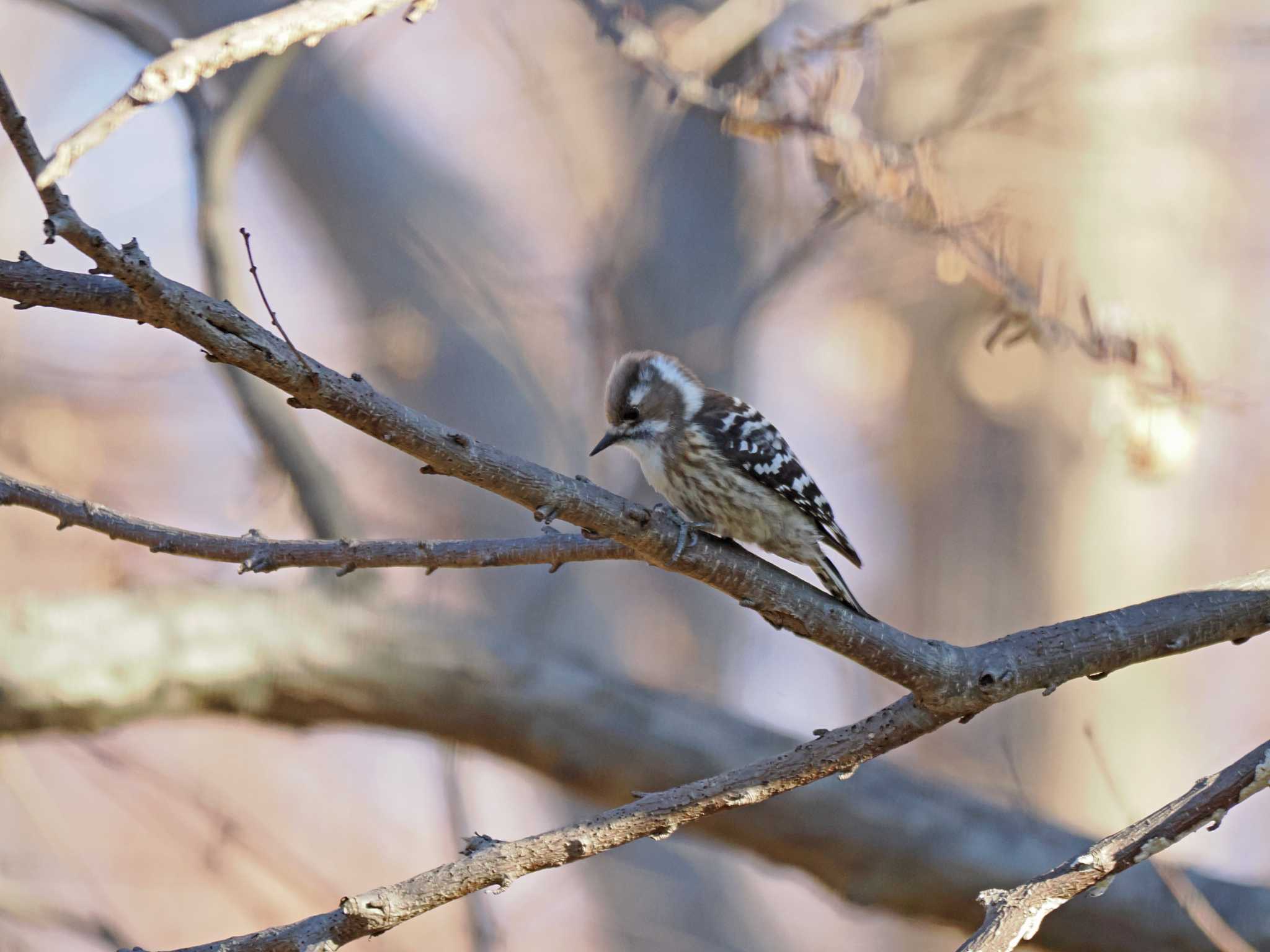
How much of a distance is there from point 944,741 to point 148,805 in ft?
12.3

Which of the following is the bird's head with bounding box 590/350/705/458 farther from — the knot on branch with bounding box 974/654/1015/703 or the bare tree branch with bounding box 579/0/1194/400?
the knot on branch with bounding box 974/654/1015/703

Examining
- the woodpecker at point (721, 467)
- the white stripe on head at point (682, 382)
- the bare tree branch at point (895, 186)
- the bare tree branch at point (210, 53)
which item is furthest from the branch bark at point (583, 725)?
the bare tree branch at point (210, 53)

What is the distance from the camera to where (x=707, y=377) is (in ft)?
16.8

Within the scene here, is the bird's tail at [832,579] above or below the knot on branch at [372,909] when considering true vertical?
above

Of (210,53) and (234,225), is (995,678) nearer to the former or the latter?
(210,53)

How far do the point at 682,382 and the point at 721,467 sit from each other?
47 centimetres

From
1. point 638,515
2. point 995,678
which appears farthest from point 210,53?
point 995,678

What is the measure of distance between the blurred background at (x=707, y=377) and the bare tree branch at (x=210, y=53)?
9.01 ft

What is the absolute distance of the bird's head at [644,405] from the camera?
125 inches

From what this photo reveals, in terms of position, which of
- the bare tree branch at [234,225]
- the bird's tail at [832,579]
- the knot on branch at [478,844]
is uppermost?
the bare tree branch at [234,225]

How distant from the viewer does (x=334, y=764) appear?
6953 mm

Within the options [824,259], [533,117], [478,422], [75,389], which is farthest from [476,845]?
[75,389]

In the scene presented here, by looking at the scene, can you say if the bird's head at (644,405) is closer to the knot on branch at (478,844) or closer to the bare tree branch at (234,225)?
the bare tree branch at (234,225)

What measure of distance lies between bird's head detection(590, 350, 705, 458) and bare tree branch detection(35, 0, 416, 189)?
1.64 m
